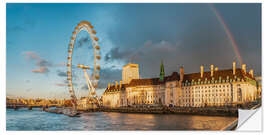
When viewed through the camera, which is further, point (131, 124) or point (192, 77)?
point (192, 77)

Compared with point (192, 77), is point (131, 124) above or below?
below

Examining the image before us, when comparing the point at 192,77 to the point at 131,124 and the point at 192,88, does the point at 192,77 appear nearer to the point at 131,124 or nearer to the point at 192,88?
the point at 192,88

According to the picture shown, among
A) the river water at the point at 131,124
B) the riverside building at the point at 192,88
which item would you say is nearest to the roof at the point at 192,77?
the riverside building at the point at 192,88

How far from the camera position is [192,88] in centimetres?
3128

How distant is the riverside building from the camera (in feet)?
81.3

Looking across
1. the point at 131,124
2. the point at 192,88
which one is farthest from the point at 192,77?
the point at 131,124

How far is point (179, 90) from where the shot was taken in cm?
3288

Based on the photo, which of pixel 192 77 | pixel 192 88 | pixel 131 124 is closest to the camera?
pixel 131 124

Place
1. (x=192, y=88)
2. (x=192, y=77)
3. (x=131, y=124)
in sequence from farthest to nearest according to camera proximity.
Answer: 1. (x=192, y=88)
2. (x=192, y=77)
3. (x=131, y=124)

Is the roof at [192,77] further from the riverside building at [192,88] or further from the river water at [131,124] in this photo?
the river water at [131,124]

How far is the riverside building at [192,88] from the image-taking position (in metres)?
24.8

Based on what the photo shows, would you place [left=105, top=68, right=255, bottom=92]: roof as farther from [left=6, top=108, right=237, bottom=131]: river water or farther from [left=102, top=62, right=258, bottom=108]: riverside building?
[left=6, top=108, right=237, bottom=131]: river water
